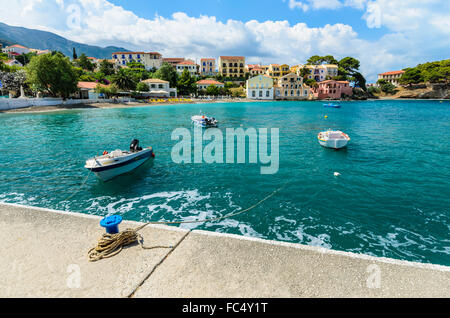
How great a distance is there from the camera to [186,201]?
464 inches

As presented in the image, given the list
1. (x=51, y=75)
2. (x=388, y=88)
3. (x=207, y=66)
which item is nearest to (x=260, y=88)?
(x=207, y=66)

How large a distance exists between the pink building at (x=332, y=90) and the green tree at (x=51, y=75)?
114659 mm

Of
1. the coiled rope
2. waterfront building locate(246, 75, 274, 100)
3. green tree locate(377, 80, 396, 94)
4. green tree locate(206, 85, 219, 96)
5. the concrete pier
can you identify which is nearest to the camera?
the concrete pier

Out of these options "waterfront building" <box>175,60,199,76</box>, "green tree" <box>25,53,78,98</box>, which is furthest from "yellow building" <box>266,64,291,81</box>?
"green tree" <box>25,53,78,98</box>

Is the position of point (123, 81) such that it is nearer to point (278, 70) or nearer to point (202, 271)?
point (202, 271)

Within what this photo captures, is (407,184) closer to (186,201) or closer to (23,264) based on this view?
(186,201)

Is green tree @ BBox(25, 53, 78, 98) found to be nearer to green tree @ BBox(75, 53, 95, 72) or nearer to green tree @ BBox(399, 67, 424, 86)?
green tree @ BBox(75, 53, 95, 72)

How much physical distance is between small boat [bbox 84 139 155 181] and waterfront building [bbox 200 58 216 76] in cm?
14965

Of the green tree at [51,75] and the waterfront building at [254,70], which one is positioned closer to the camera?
the green tree at [51,75]

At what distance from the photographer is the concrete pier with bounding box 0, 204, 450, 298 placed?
4.64 metres

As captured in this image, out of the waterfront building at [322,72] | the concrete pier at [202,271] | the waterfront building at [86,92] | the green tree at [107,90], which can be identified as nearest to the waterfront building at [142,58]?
the green tree at [107,90]

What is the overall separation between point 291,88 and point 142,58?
8798cm

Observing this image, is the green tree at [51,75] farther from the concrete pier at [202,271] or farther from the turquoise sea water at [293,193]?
the concrete pier at [202,271]

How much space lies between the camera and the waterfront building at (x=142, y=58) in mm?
134500
